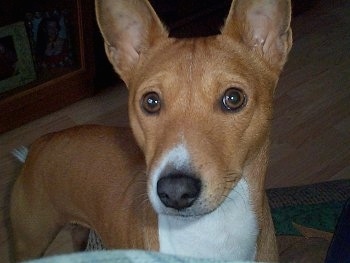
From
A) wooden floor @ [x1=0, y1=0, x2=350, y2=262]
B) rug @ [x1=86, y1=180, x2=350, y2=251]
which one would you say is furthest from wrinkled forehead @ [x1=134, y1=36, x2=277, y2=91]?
wooden floor @ [x1=0, y1=0, x2=350, y2=262]

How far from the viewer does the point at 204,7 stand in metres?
3.81

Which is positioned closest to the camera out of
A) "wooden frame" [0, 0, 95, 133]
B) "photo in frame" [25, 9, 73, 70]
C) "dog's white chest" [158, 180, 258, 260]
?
"dog's white chest" [158, 180, 258, 260]

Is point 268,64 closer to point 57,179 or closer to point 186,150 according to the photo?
point 186,150

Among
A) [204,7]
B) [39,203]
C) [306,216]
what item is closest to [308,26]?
[204,7]

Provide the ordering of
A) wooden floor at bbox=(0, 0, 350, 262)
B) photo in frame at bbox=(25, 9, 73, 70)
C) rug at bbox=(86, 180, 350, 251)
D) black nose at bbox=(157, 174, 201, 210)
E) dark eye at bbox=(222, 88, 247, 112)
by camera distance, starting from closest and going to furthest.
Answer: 1. black nose at bbox=(157, 174, 201, 210)
2. dark eye at bbox=(222, 88, 247, 112)
3. rug at bbox=(86, 180, 350, 251)
4. wooden floor at bbox=(0, 0, 350, 262)
5. photo in frame at bbox=(25, 9, 73, 70)

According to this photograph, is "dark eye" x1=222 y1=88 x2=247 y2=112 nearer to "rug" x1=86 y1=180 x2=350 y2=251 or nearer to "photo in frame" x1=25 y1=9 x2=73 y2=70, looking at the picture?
"rug" x1=86 y1=180 x2=350 y2=251

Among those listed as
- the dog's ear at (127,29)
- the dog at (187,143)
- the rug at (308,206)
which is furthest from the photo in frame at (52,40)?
the dog's ear at (127,29)

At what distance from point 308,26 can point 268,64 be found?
2608 millimetres

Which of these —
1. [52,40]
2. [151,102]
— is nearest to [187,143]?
[151,102]

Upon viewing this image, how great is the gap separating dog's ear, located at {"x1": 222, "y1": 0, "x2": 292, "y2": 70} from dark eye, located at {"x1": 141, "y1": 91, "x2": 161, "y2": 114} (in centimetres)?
32

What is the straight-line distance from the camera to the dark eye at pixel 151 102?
62.6 inches

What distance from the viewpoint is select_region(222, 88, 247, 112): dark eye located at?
1541mm

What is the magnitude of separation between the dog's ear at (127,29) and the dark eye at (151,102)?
0.24m

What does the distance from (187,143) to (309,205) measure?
152 centimetres
